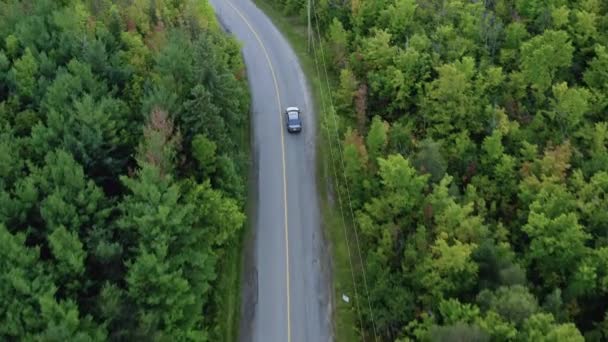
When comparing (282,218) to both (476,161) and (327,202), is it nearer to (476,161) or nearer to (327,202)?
(327,202)

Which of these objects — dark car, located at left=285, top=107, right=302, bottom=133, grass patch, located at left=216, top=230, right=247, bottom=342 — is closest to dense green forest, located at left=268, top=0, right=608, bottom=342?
dark car, located at left=285, top=107, right=302, bottom=133

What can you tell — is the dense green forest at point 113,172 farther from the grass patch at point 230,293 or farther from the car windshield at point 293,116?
the car windshield at point 293,116

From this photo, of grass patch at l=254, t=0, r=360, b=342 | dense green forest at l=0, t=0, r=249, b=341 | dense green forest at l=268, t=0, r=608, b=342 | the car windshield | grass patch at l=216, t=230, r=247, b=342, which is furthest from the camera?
the car windshield

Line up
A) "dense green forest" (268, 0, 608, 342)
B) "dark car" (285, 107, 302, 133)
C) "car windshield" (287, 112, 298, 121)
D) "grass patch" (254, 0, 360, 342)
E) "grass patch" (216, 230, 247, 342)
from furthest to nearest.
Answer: "car windshield" (287, 112, 298, 121) → "dark car" (285, 107, 302, 133) → "grass patch" (254, 0, 360, 342) → "grass patch" (216, 230, 247, 342) → "dense green forest" (268, 0, 608, 342)

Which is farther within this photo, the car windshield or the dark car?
the car windshield

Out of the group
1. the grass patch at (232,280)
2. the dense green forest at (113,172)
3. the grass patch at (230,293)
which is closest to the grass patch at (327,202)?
the grass patch at (232,280)

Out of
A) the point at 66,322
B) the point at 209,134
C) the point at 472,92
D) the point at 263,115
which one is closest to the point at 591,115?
the point at 472,92

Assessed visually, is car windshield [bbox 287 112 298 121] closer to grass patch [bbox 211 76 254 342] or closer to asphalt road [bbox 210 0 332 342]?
asphalt road [bbox 210 0 332 342]
